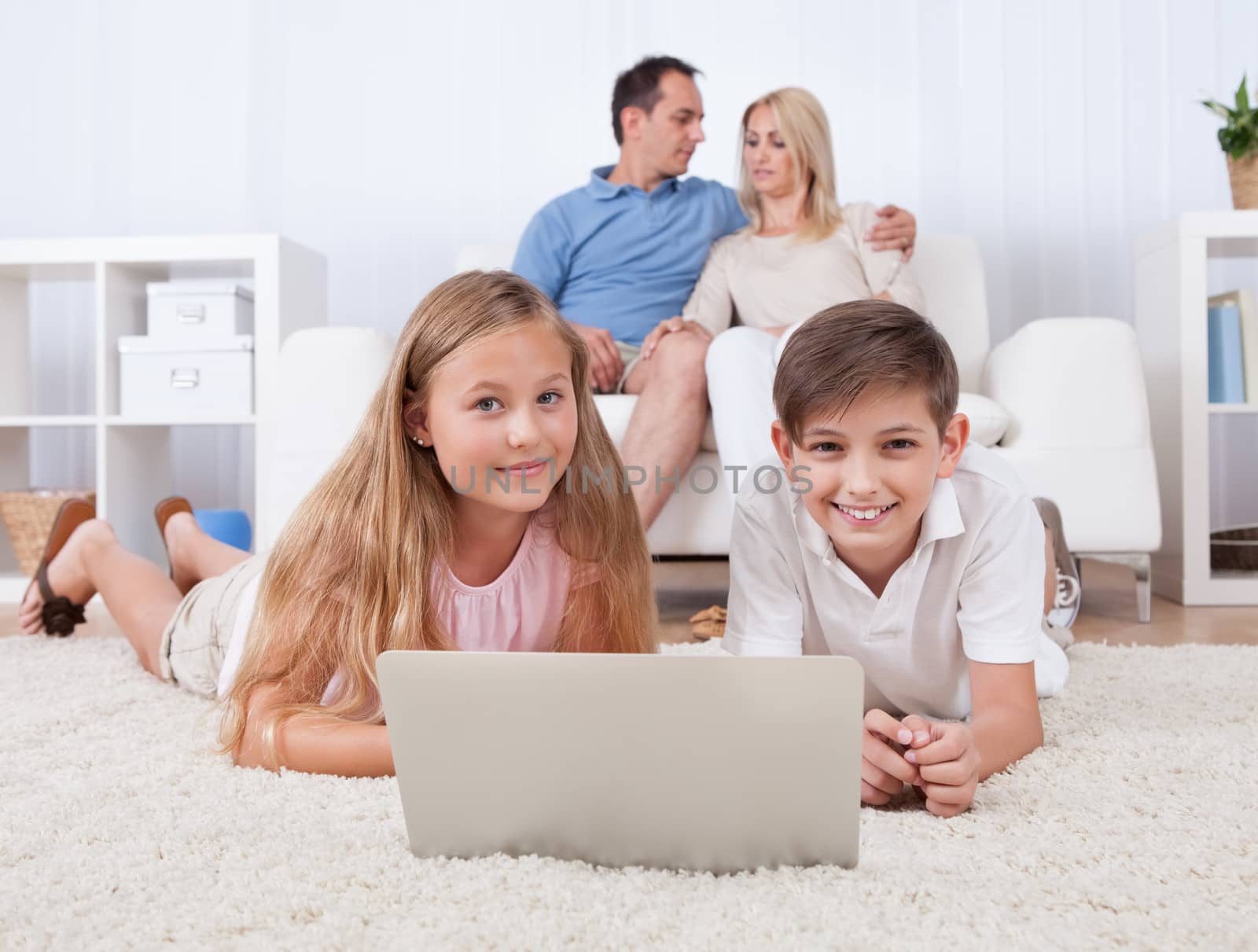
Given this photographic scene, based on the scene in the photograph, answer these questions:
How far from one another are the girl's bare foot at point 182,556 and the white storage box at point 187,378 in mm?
777

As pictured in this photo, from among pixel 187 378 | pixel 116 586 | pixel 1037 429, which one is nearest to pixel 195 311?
pixel 187 378

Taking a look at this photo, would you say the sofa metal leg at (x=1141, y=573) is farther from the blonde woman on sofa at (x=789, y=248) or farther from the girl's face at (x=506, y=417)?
the girl's face at (x=506, y=417)

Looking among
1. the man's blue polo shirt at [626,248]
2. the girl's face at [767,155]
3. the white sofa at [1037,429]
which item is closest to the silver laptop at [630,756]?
the white sofa at [1037,429]

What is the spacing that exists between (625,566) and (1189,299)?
1661 mm

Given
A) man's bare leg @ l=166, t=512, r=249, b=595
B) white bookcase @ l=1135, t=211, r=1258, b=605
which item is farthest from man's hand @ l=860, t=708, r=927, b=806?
white bookcase @ l=1135, t=211, r=1258, b=605

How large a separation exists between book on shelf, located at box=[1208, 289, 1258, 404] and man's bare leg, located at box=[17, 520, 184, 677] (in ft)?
6.82

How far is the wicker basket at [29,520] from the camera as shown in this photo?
241 centimetres

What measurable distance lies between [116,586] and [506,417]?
91 cm

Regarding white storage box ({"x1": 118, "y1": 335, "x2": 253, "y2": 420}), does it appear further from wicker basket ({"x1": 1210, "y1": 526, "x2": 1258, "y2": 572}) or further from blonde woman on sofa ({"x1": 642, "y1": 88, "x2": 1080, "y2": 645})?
wicker basket ({"x1": 1210, "y1": 526, "x2": 1258, "y2": 572})

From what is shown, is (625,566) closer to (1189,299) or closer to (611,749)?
(611,749)

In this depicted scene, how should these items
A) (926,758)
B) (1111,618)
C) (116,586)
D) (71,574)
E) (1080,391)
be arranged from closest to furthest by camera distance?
(926,758) → (116,586) → (71,574) → (1080,391) → (1111,618)

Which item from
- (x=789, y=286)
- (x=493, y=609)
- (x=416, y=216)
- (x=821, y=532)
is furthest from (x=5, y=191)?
(x=821, y=532)

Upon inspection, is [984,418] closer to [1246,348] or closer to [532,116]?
[1246,348]

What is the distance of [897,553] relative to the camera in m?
0.97
